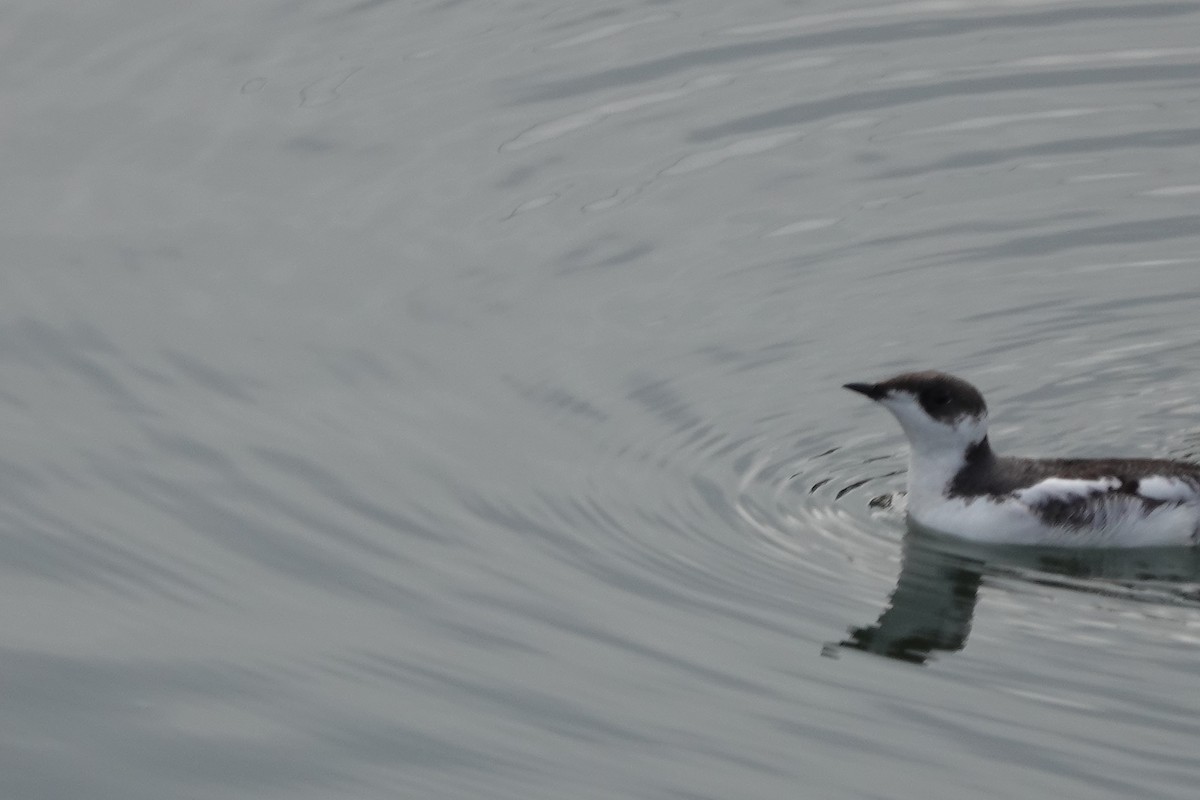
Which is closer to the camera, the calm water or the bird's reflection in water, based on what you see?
the calm water

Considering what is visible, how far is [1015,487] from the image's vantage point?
40.2 ft

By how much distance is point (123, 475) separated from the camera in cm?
1171

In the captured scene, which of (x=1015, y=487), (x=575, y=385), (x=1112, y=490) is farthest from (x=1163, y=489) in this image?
(x=575, y=385)

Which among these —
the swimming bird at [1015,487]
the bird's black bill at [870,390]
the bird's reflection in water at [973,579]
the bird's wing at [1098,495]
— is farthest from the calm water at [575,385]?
the bird's black bill at [870,390]

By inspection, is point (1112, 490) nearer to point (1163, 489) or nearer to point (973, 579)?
point (1163, 489)

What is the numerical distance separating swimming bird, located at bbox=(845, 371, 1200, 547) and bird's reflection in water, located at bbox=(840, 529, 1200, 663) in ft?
0.32

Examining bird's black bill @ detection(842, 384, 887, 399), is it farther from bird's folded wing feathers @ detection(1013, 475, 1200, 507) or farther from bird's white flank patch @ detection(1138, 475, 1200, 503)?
bird's white flank patch @ detection(1138, 475, 1200, 503)

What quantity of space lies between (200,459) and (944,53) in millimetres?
8704

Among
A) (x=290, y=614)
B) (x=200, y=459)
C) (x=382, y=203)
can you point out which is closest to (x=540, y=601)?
(x=290, y=614)

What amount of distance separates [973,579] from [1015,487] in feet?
2.23

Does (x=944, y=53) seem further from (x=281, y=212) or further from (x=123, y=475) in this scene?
(x=123, y=475)

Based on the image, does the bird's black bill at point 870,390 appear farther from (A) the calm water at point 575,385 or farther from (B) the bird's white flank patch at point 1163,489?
(B) the bird's white flank patch at point 1163,489

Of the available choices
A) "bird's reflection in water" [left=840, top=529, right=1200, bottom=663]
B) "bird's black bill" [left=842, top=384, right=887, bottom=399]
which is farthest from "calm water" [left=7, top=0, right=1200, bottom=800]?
"bird's black bill" [left=842, top=384, right=887, bottom=399]

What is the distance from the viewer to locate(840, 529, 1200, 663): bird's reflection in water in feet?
35.4
